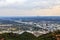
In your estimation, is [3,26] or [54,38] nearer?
[54,38]

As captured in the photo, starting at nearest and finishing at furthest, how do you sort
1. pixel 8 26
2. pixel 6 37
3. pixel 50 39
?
pixel 50 39 → pixel 6 37 → pixel 8 26

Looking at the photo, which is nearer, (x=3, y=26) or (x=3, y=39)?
(x=3, y=39)

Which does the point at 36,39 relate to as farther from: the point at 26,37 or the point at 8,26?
the point at 8,26

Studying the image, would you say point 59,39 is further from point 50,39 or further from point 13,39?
point 13,39

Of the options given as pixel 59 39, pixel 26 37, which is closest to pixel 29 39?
pixel 26 37

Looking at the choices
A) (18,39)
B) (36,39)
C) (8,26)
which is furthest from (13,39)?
(8,26)

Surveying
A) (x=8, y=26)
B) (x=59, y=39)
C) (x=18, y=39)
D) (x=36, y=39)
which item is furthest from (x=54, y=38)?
(x=8, y=26)

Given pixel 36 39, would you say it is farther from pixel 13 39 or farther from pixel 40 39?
pixel 13 39

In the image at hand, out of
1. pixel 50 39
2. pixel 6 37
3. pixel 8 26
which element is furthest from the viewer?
pixel 8 26
